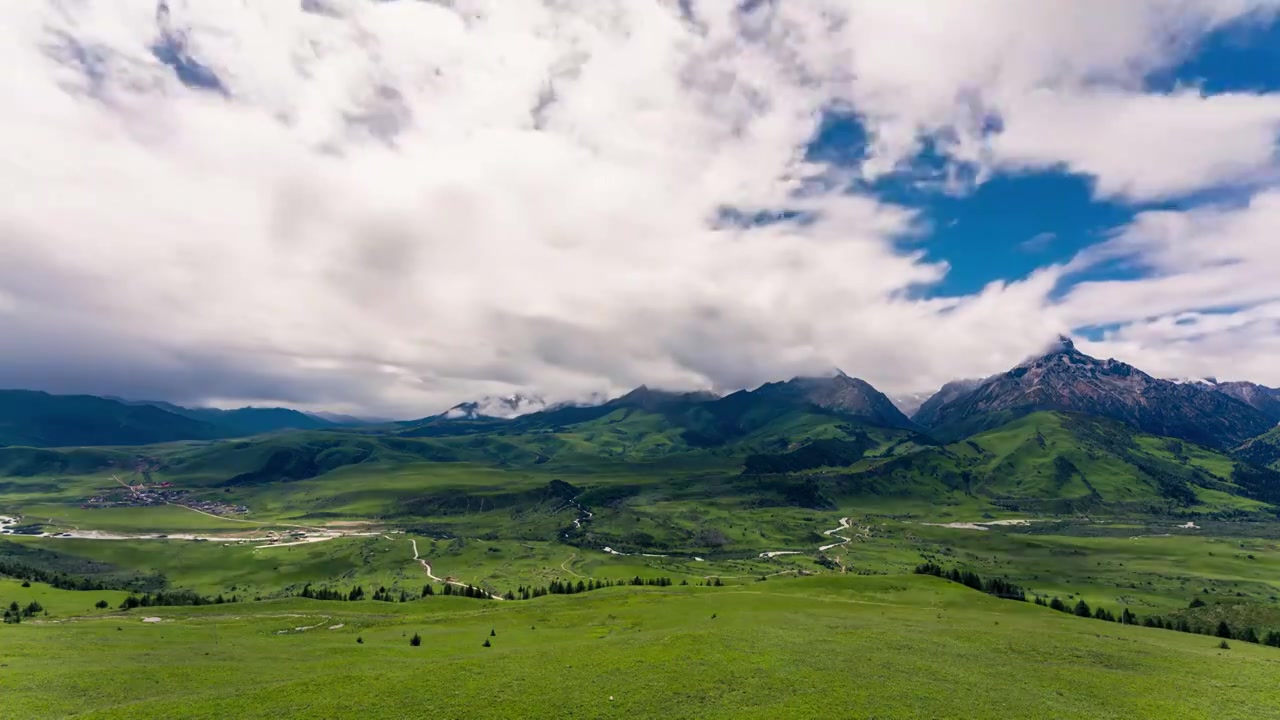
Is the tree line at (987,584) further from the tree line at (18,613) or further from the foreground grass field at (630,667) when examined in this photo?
the tree line at (18,613)

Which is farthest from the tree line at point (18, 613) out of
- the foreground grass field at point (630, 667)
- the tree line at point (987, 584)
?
the tree line at point (987, 584)

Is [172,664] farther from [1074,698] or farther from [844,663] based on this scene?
[1074,698]

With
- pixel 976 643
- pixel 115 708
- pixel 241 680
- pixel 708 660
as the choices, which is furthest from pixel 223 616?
A: pixel 976 643

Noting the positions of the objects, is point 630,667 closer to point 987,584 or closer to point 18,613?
point 18,613

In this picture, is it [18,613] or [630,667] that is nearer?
[630,667]

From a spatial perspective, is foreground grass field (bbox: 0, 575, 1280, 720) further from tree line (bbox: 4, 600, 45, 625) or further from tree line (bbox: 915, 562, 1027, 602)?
tree line (bbox: 915, 562, 1027, 602)

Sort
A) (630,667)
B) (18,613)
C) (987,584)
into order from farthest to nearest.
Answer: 1. (987,584)
2. (18,613)
3. (630,667)

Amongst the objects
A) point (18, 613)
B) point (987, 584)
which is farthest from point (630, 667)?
point (987, 584)

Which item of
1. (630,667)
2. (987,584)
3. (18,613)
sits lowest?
(987,584)

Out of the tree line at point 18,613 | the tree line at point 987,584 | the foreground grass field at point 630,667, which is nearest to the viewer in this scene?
the foreground grass field at point 630,667
